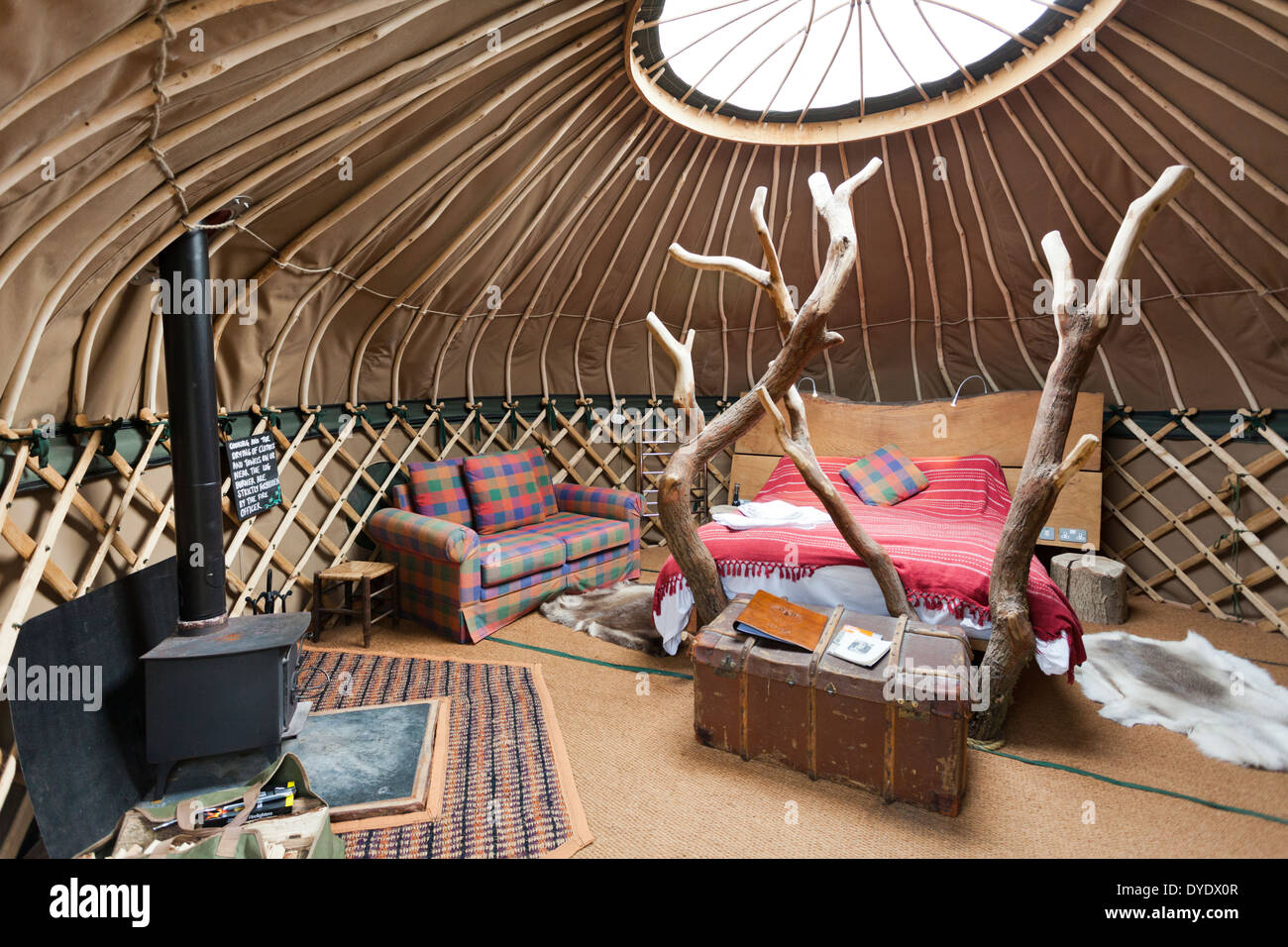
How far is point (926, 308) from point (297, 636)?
398cm

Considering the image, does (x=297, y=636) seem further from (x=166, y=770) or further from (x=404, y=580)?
(x=404, y=580)

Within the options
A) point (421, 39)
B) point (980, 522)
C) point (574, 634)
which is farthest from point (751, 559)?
point (421, 39)

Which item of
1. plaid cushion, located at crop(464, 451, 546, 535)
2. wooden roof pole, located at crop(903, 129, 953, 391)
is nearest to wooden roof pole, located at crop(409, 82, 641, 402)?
plaid cushion, located at crop(464, 451, 546, 535)

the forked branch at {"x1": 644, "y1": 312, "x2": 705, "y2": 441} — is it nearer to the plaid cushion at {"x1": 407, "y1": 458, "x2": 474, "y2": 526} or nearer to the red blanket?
the red blanket

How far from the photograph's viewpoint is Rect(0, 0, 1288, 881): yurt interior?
5.49 feet

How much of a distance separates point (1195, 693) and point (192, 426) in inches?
147

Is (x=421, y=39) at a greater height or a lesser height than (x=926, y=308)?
greater

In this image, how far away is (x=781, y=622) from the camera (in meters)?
2.14

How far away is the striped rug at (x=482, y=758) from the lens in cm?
169

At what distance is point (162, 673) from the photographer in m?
1.85

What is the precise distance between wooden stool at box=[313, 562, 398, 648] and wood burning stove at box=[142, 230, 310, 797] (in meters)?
0.87
